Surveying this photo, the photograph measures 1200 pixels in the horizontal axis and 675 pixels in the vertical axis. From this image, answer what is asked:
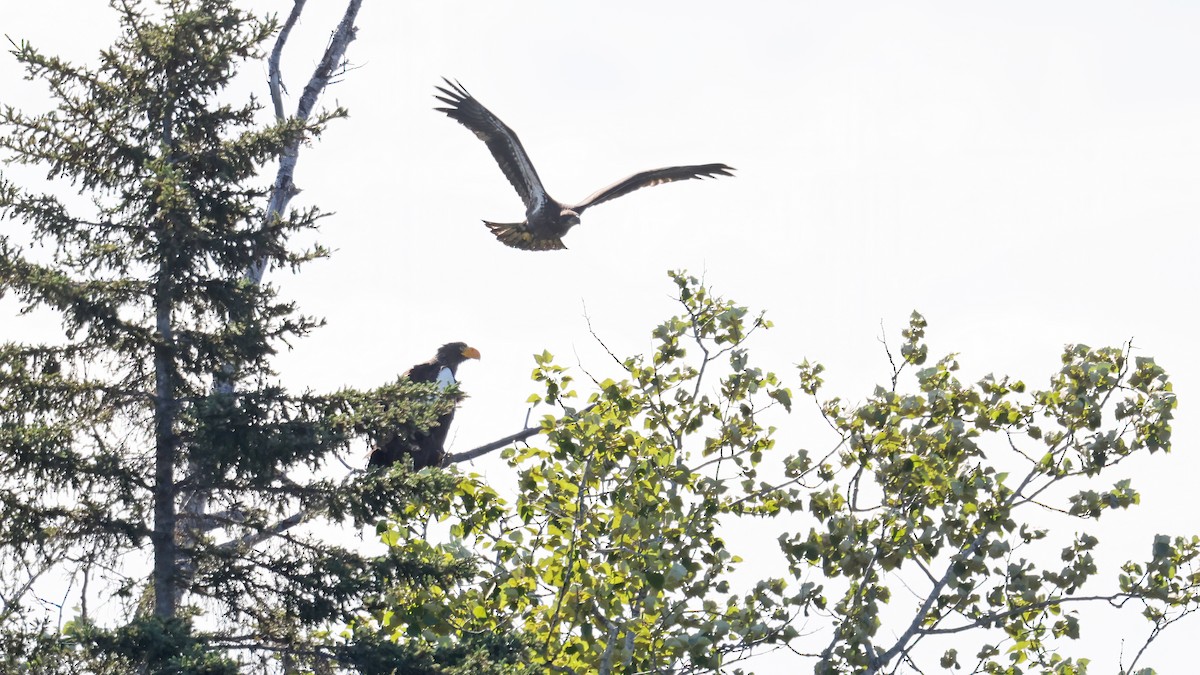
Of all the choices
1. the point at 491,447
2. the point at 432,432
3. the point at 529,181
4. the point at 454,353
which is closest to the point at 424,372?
the point at 454,353

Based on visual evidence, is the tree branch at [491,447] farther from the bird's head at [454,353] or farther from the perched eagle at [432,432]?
the bird's head at [454,353]

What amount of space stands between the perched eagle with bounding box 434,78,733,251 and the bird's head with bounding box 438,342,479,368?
10.9 ft

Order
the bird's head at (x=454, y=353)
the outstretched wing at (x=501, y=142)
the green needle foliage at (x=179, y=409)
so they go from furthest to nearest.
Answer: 1. the outstretched wing at (x=501, y=142)
2. the bird's head at (x=454, y=353)
3. the green needle foliage at (x=179, y=409)

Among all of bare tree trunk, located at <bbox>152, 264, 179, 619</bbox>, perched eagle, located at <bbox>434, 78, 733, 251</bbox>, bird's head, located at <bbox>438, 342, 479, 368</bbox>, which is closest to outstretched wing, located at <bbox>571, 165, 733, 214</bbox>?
perched eagle, located at <bbox>434, 78, 733, 251</bbox>

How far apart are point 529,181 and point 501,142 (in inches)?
21.7

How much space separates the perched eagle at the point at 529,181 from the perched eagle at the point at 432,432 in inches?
131

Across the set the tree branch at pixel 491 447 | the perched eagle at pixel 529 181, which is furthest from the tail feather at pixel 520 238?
the tree branch at pixel 491 447

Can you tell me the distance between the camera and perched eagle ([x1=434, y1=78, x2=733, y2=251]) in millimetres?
18141

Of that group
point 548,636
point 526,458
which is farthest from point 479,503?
point 548,636

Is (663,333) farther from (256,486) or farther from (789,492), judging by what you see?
(256,486)

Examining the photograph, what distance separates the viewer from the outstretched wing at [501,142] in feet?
59.4

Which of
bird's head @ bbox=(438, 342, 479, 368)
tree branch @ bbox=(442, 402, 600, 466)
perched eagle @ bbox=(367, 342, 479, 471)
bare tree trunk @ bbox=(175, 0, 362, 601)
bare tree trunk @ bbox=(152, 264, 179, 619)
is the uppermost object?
bare tree trunk @ bbox=(175, 0, 362, 601)

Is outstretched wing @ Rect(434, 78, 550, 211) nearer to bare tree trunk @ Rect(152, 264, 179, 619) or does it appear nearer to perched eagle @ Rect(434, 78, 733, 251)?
perched eagle @ Rect(434, 78, 733, 251)

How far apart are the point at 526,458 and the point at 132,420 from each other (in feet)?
7.80
